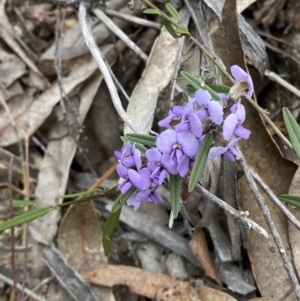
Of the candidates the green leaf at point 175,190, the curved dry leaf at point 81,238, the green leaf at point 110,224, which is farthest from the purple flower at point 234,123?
the curved dry leaf at point 81,238

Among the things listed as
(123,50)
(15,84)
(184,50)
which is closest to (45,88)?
(15,84)

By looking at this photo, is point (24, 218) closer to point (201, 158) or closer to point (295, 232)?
point (201, 158)

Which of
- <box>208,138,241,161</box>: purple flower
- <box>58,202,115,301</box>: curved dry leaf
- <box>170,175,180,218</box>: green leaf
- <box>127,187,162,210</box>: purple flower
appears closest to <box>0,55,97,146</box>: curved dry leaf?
<box>58,202,115,301</box>: curved dry leaf

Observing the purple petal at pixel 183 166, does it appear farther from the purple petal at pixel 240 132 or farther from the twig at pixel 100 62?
the twig at pixel 100 62

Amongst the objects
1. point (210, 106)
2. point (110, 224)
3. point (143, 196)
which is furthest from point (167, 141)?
point (110, 224)

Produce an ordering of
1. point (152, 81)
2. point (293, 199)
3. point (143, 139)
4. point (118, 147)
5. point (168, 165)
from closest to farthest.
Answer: point (168, 165) < point (143, 139) < point (293, 199) < point (152, 81) < point (118, 147)
